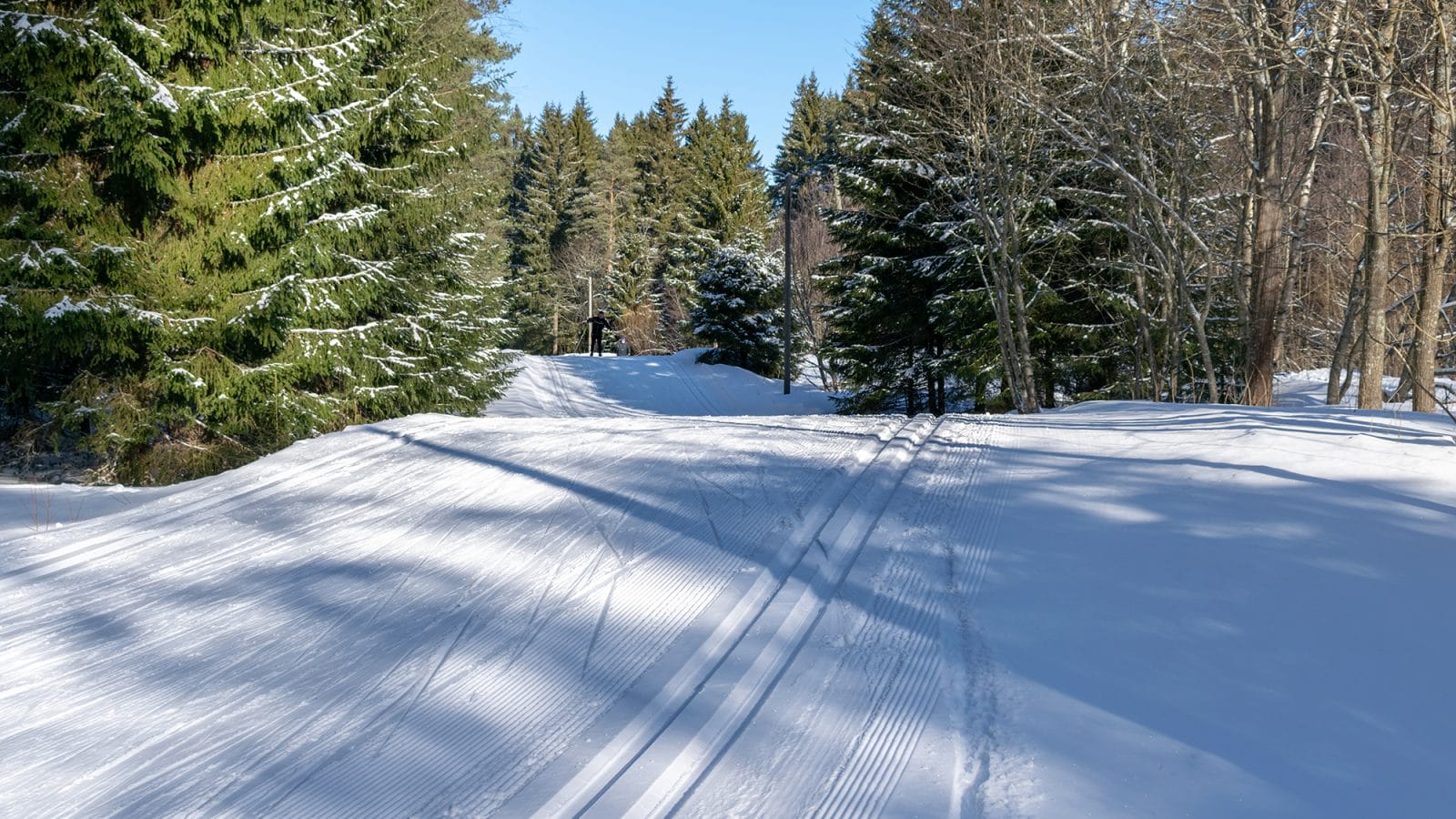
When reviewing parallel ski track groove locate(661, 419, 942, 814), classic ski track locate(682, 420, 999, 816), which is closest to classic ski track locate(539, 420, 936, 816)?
parallel ski track groove locate(661, 419, 942, 814)

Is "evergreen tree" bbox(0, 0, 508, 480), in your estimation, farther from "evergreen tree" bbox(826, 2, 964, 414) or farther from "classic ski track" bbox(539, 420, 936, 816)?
"evergreen tree" bbox(826, 2, 964, 414)

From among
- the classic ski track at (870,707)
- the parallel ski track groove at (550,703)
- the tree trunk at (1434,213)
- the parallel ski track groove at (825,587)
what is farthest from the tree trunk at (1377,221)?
the parallel ski track groove at (550,703)

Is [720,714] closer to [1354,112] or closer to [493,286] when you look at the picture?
[1354,112]

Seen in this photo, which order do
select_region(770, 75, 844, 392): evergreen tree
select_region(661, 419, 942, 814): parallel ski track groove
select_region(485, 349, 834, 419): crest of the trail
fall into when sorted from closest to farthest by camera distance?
select_region(661, 419, 942, 814): parallel ski track groove → select_region(770, 75, 844, 392): evergreen tree → select_region(485, 349, 834, 419): crest of the trail

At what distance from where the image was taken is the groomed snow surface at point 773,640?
8.73 feet

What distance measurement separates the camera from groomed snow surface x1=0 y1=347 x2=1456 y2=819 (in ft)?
A: 8.73

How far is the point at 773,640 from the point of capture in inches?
144

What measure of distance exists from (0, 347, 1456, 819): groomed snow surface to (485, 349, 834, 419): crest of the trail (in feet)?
57.2

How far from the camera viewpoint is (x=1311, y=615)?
347 centimetres

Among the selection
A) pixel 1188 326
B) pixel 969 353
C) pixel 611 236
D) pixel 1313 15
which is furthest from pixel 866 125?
pixel 611 236

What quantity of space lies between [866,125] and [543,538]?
1543 cm

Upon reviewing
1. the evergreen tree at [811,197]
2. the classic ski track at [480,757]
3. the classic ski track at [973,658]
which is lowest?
the classic ski track at [480,757]

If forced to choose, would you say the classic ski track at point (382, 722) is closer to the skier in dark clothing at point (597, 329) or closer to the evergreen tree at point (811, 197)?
the evergreen tree at point (811, 197)

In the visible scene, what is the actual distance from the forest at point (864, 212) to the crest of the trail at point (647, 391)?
4871 mm
